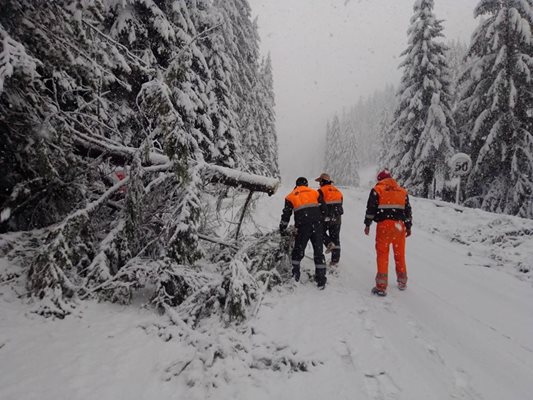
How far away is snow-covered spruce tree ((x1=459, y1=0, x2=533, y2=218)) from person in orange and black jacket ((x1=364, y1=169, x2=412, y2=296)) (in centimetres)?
1191

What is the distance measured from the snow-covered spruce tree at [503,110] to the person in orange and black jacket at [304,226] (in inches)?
510

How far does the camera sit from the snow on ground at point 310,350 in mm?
3133

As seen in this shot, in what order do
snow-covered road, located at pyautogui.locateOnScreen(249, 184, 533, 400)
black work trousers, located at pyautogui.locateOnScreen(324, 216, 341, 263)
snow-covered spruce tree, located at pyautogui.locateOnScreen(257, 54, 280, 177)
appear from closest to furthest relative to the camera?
snow-covered road, located at pyautogui.locateOnScreen(249, 184, 533, 400)
black work trousers, located at pyautogui.locateOnScreen(324, 216, 341, 263)
snow-covered spruce tree, located at pyautogui.locateOnScreen(257, 54, 280, 177)

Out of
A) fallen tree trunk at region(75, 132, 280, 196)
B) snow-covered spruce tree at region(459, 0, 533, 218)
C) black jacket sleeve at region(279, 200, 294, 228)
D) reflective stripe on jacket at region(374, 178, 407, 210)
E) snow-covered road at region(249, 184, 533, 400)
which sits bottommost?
snow-covered road at region(249, 184, 533, 400)

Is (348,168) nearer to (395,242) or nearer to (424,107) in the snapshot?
(424,107)

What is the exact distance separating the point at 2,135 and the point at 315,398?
467 centimetres

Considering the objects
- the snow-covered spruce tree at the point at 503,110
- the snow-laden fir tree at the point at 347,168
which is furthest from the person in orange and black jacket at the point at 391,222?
the snow-laden fir tree at the point at 347,168

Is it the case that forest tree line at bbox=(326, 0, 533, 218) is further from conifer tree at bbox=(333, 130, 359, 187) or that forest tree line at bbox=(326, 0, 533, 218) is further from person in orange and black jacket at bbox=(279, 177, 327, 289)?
conifer tree at bbox=(333, 130, 359, 187)

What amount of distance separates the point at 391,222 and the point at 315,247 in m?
1.43

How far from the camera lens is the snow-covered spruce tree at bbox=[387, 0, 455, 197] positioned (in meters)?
19.6

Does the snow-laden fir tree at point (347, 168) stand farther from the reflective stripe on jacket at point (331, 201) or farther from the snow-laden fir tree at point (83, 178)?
the snow-laden fir tree at point (83, 178)

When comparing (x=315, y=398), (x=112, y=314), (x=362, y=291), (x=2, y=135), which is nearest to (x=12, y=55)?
(x=2, y=135)

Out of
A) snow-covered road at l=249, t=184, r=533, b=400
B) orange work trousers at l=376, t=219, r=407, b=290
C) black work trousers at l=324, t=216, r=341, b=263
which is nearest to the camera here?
snow-covered road at l=249, t=184, r=533, b=400

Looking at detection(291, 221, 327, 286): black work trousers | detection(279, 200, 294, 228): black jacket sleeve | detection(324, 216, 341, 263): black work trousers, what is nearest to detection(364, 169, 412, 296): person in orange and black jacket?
detection(291, 221, 327, 286): black work trousers
